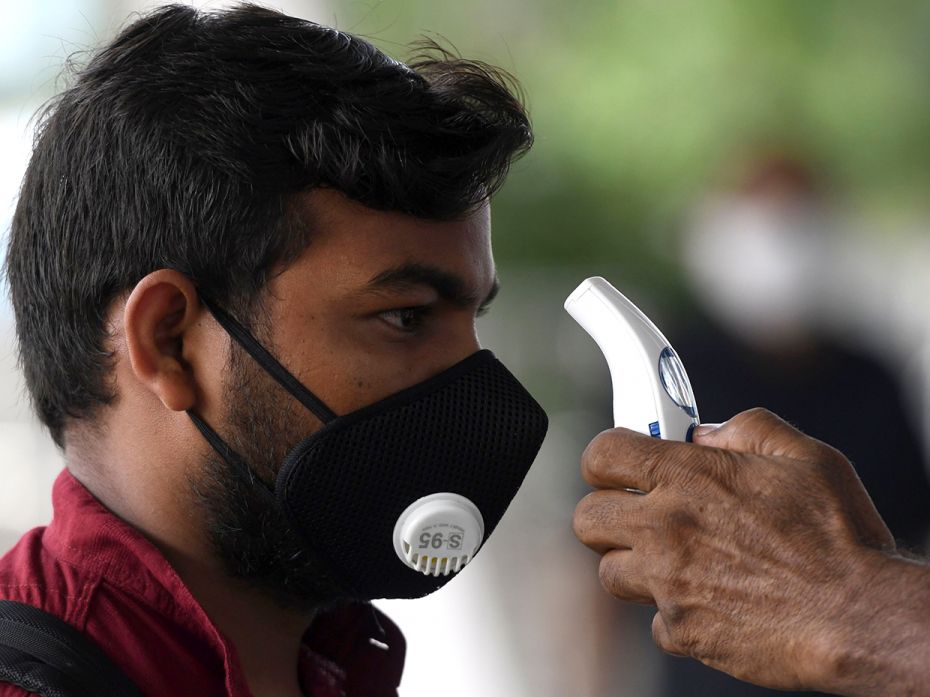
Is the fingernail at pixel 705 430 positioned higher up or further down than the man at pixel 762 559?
higher up

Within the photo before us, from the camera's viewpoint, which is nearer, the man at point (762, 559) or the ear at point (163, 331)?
the man at point (762, 559)

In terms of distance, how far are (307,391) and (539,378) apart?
5.58m

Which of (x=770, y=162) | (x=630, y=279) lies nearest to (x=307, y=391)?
(x=770, y=162)

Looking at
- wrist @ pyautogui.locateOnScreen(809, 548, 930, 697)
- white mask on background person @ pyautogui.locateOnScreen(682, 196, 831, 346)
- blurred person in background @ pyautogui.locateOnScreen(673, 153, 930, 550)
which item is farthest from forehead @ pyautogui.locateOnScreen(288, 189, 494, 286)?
white mask on background person @ pyautogui.locateOnScreen(682, 196, 831, 346)

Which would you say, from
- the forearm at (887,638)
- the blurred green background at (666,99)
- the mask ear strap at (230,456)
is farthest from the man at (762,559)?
the blurred green background at (666,99)

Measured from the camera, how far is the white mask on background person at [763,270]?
376cm

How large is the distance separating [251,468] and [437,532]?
1.02ft

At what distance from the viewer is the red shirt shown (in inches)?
69.0

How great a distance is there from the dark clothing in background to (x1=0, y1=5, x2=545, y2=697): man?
148cm

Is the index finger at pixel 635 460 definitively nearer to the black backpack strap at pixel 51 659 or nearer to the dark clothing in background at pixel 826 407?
the black backpack strap at pixel 51 659

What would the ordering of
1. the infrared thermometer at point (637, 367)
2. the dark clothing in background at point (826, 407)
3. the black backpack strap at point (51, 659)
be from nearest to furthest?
the black backpack strap at point (51, 659), the infrared thermometer at point (637, 367), the dark clothing in background at point (826, 407)

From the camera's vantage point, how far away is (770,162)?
14.3 ft

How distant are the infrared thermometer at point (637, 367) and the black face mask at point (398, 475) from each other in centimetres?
19

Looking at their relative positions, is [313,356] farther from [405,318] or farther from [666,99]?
[666,99]
